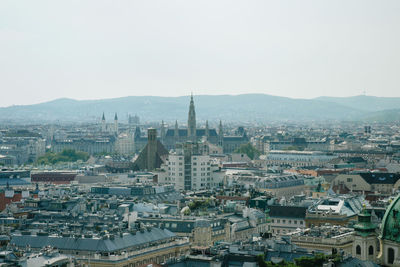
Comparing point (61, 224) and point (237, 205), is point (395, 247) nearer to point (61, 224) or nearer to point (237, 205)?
point (61, 224)

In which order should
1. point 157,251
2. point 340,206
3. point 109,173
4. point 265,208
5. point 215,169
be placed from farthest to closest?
point 109,173 < point 215,169 < point 265,208 < point 340,206 < point 157,251

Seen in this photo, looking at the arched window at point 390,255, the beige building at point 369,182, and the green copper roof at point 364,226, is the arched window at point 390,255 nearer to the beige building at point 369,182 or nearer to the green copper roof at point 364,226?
the green copper roof at point 364,226

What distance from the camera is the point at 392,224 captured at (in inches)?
2399

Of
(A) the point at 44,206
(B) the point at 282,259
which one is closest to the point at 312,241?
(B) the point at 282,259

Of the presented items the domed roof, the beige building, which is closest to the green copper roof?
the domed roof

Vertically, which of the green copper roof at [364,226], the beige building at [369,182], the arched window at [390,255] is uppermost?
the green copper roof at [364,226]

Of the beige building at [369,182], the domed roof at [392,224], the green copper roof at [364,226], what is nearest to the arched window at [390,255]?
the domed roof at [392,224]

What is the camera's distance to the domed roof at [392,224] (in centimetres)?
6059

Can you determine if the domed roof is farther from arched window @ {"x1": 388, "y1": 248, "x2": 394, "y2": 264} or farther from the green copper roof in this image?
the green copper roof

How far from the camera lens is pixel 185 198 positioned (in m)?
112

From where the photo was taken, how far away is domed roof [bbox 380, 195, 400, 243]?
199 ft

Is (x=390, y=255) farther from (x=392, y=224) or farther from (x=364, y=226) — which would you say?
(x=364, y=226)

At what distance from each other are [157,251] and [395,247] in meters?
22.3

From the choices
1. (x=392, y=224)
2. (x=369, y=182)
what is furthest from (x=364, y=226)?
(x=369, y=182)
